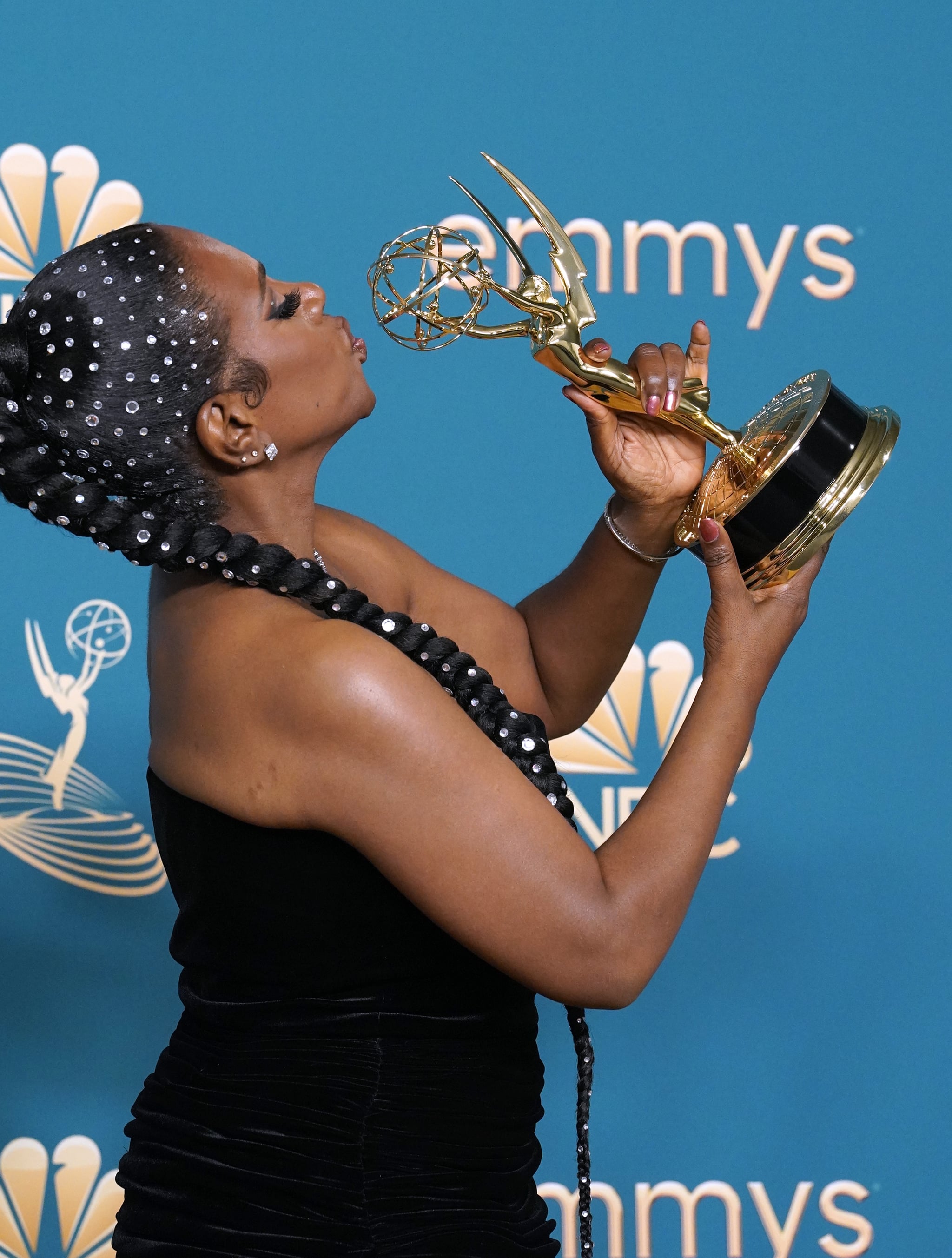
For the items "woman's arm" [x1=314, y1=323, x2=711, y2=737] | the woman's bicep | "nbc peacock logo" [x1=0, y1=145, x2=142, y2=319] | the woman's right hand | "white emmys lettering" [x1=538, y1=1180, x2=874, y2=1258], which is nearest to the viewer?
the woman's bicep

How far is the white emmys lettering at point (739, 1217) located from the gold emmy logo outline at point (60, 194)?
1.36m

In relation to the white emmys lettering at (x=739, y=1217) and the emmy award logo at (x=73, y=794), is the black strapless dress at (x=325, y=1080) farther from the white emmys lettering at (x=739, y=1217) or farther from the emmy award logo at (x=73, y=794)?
the white emmys lettering at (x=739, y=1217)

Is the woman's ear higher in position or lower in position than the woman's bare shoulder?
higher

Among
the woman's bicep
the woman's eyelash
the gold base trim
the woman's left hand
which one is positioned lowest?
the woman's bicep

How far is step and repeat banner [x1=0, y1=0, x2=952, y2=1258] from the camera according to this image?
5.80 feet

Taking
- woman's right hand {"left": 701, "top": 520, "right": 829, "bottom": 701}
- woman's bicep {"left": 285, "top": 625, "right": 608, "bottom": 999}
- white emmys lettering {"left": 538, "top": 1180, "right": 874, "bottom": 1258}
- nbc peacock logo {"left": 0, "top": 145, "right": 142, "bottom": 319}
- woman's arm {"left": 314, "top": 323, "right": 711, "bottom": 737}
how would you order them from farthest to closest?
white emmys lettering {"left": 538, "top": 1180, "right": 874, "bottom": 1258}
nbc peacock logo {"left": 0, "top": 145, "right": 142, "bottom": 319}
woman's arm {"left": 314, "top": 323, "right": 711, "bottom": 737}
woman's right hand {"left": 701, "top": 520, "right": 829, "bottom": 701}
woman's bicep {"left": 285, "top": 625, "right": 608, "bottom": 999}

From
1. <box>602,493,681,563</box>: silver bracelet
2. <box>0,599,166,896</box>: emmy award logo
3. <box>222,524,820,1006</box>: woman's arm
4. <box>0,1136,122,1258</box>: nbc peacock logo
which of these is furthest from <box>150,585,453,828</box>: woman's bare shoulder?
<box>0,1136,122,1258</box>: nbc peacock logo

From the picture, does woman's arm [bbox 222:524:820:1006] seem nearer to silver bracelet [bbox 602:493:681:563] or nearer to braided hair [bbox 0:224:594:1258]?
braided hair [bbox 0:224:594:1258]

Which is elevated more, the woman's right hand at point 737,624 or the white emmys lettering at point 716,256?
the white emmys lettering at point 716,256

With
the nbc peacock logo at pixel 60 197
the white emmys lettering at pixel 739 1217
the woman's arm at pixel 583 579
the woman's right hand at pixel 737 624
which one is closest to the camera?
the woman's right hand at pixel 737 624

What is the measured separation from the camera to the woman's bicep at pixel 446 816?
33.3 inches

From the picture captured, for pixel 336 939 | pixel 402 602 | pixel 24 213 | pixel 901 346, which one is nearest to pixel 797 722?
pixel 901 346

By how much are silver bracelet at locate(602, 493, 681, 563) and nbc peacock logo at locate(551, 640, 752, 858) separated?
690 millimetres

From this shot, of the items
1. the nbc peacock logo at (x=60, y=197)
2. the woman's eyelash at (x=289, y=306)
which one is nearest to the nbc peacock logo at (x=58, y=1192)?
the nbc peacock logo at (x=60, y=197)
